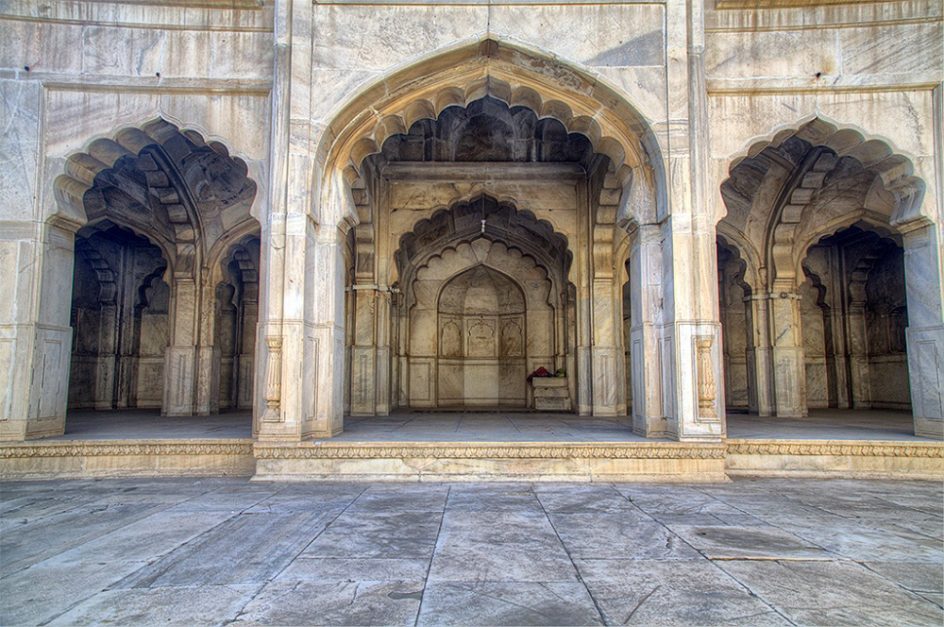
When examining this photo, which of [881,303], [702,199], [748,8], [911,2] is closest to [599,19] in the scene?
[748,8]

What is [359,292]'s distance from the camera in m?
12.3

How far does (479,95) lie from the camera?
7.97 meters

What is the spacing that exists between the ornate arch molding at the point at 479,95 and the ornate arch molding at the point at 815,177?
1386 mm

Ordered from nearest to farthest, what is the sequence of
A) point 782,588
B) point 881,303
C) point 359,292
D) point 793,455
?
1. point 782,588
2. point 793,455
3. point 359,292
4. point 881,303

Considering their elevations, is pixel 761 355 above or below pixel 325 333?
below

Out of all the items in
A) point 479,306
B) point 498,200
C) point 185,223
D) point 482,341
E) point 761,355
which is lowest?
point 761,355

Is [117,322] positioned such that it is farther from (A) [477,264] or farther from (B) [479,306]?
(B) [479,306]

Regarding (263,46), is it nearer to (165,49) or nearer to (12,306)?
(165,49)

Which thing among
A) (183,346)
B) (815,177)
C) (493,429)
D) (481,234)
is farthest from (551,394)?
(183,346)

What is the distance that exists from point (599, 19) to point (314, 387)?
5923mm

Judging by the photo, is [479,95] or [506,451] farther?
[479,95]

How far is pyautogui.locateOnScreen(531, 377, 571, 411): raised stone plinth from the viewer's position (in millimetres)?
13672

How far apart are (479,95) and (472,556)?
6.19 metres

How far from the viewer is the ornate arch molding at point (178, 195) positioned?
10883 mm
